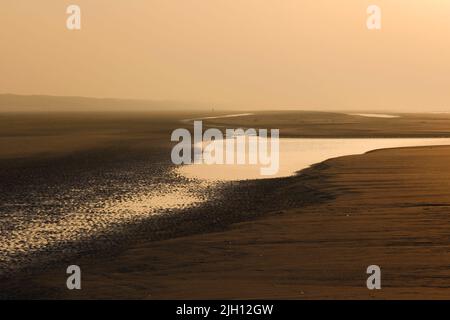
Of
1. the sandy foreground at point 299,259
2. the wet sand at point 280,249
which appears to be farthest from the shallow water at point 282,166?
the sandy foreground at point 299,259

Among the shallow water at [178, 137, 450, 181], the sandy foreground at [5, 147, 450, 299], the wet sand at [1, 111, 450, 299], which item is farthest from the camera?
the shallow water at [178, 137, 450, 181]

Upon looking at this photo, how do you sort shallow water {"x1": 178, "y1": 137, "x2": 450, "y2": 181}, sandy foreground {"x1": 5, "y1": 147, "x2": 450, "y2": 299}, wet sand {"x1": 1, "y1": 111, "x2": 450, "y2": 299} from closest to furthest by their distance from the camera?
sandy foreground {"x1": 5, "y1": 147, "x2": 450, "y2": 299}, wet sand {"x1": 1, "y1": 111, "x2": 450, "y2": 299}, shallow water {"x1": 178, "y1": 137, "x2": 450, "y2": 181}

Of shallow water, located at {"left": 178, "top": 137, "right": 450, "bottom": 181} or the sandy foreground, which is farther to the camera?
shallow water, located at {"left": 178, "top": 137, "right": 450, "bottom": 181}

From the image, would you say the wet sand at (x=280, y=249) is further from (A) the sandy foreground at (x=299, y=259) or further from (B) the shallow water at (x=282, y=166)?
(B) the shallow water at (x=282, y=166)

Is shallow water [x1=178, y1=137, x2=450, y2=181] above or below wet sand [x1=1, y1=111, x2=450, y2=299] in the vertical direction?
above

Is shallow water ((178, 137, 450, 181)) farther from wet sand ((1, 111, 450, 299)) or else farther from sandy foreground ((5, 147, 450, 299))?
sandy foreground ((5, 147, 450, 299))

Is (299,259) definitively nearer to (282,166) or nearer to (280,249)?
(280,249)

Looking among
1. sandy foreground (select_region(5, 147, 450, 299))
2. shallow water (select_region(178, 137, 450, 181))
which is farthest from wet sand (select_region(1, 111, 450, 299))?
shallow water (select_region(178, 137, 450, 181))
